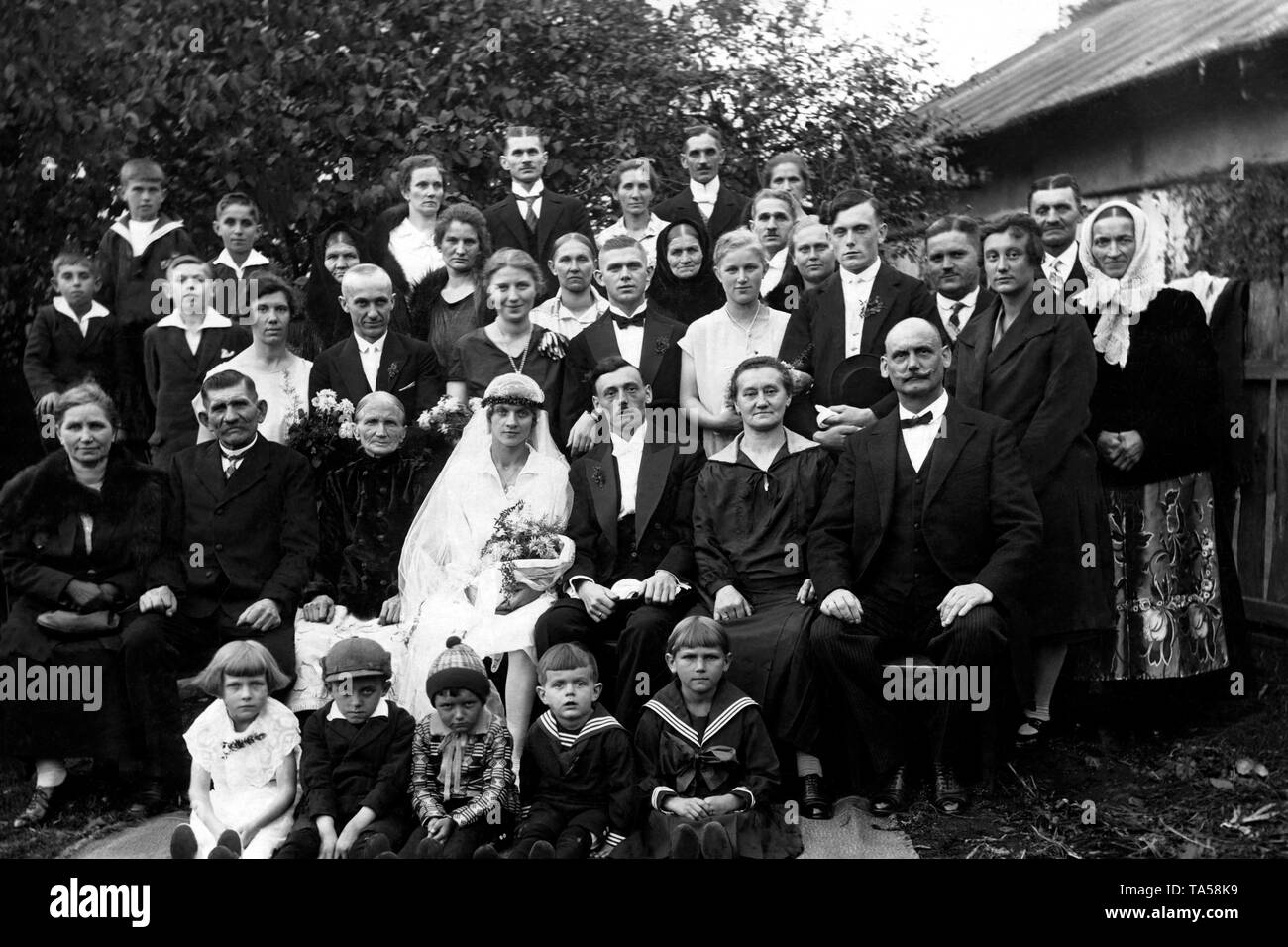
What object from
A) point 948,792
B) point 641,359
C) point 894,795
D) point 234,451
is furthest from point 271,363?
point 948,792

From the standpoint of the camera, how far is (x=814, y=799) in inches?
193

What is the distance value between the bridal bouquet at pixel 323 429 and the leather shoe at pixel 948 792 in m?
2.52

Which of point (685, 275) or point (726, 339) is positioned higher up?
point (685, 275)

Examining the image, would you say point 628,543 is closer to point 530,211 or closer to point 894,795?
point 894,795

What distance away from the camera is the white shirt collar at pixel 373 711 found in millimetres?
4898

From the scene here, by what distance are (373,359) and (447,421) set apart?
1.50 feet

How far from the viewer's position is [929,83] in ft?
21.7

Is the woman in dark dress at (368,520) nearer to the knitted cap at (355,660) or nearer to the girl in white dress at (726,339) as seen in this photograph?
the knitted cap at (355,660)

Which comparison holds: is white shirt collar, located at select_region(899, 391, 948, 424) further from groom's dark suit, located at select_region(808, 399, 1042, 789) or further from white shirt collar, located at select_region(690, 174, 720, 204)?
white shirt collar, located at select_region(690, 174, 720, 204)

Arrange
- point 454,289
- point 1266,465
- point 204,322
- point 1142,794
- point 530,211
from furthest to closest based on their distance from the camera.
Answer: point 530,211, point 454,289, point 204,322, point 1266,465, point 1142,794

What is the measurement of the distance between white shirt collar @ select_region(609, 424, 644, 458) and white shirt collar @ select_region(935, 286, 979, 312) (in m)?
1.27

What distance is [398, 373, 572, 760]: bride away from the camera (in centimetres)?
534

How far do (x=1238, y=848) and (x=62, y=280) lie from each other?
16.7ft
